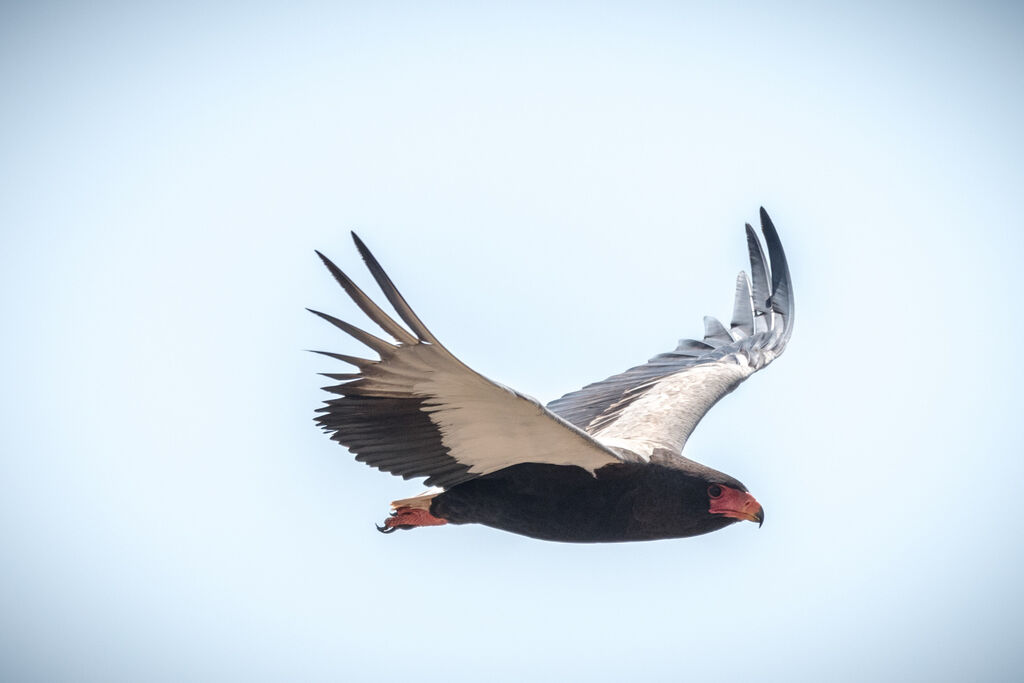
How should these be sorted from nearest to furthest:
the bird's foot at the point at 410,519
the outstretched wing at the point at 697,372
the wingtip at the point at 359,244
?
1. the wingtip at the point at 359,244
2. the bird's foot at the point at 410,519
3. the outstretched wing at the point at 697,372

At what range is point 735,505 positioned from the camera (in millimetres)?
8805

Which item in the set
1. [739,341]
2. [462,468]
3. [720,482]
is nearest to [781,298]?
[739,341]

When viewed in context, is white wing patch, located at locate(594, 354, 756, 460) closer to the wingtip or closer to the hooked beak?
the hooked beak

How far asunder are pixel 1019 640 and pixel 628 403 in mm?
67895

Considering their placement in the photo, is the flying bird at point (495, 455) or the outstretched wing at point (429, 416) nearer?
the outstretched wing at point (429, 416)

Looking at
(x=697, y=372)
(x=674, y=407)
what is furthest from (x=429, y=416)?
(x=697, y=372)

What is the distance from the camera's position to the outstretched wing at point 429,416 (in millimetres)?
7301

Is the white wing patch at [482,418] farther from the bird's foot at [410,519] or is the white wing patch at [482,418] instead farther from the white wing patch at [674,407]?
the white wing patch at [674,407]

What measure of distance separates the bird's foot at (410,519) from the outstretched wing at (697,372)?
5.79ft

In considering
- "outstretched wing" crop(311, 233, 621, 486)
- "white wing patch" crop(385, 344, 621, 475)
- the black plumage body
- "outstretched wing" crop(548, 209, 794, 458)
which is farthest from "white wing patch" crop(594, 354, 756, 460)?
"outstretched wing" crop(311, 233, 621, 486)

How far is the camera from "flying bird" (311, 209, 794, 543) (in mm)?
7441

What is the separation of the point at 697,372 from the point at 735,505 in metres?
3.78

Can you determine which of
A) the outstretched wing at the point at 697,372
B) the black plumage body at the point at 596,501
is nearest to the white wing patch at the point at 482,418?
the black plumage body at the point at 596,501

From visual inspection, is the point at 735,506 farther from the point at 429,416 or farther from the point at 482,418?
the point at 429,416
